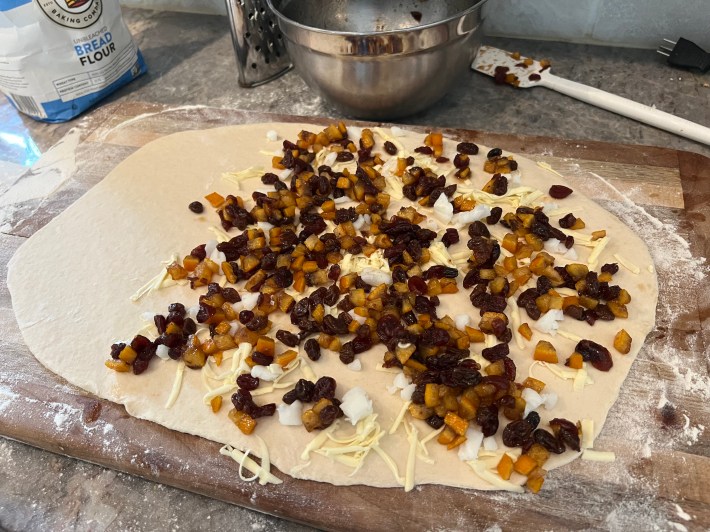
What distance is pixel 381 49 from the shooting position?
2262 millimetres

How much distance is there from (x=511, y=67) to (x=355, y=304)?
1894 mm

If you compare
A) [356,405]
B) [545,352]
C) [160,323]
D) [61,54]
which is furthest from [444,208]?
[61,54]

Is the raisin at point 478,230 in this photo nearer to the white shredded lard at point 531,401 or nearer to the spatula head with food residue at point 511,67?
the white shredded lard at point 531,401

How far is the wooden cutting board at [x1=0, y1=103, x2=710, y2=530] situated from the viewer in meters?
1.43

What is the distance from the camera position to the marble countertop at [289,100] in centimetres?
166

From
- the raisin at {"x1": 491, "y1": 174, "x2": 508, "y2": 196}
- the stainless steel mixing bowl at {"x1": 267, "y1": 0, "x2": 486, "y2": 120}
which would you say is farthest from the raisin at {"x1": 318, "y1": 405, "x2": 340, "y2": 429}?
the stainless steel mixing bowl at {"x1": 267, "y1": 0, "x2": 486, "y2": 120}

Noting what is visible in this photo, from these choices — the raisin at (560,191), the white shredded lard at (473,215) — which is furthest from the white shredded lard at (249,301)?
the raisin at (560,191)

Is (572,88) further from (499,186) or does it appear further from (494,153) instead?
(499,186)

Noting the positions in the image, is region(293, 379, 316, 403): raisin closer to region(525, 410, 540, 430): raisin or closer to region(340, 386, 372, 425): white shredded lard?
region(340, 386, 372, 425): white shredded lard

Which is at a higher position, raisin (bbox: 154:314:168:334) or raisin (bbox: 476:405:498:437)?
raisin (bbox: 154:314:168:334)

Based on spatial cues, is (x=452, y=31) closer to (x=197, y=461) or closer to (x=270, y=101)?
(x=270, y=101)

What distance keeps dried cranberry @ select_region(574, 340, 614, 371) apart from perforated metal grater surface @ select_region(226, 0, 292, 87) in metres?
2.29

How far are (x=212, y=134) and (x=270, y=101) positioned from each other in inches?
22.4

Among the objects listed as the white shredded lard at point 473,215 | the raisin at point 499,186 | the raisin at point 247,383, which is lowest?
the raisin at point 247,383
